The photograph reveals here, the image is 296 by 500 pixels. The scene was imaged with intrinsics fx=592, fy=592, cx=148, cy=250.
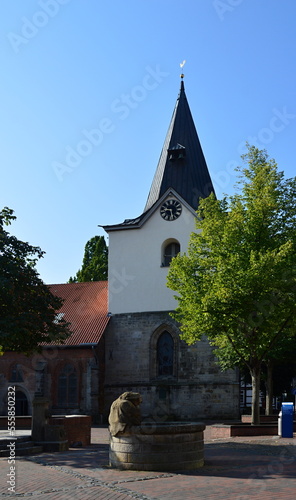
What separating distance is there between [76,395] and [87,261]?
21.1m

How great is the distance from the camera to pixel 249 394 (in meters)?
52.9

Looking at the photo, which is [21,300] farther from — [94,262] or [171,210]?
[94,262]

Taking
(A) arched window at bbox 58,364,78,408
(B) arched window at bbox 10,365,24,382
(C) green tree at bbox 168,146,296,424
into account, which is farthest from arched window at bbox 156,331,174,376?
(C) green tree at bbox 168,146,296,424

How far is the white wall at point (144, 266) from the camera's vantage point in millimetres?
36094

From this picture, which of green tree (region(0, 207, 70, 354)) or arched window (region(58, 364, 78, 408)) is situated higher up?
green tree (region(0, 207, 70, 354))

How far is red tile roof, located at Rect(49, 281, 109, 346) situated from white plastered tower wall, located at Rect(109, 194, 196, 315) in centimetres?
146

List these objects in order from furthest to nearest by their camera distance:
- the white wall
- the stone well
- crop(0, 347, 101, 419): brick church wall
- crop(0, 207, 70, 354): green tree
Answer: the white wall → crop(0, 347, 101, 419): brick church wall → crop(0, 207, 70, 354): green tree → the stone well

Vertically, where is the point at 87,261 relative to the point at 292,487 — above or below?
above

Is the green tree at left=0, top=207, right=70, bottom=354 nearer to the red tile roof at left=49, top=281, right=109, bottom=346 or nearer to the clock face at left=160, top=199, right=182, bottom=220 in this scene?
the red tile roof at left=49, top=281, right=109, bottom=346

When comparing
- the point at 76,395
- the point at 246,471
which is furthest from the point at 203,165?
the point at 246,471

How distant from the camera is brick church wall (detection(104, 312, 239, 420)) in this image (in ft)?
110

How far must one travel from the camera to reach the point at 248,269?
68.9ft

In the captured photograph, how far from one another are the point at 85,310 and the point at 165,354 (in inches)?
267

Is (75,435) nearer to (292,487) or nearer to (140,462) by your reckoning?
(140,462)
